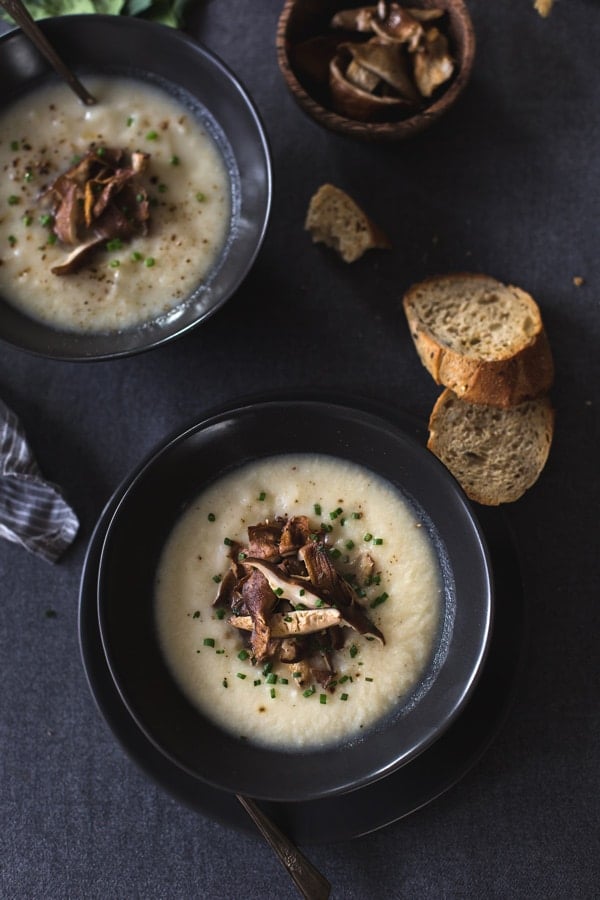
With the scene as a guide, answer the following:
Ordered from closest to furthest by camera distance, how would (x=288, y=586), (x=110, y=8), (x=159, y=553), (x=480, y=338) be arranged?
(x=288, y=586) → (x=159, y=553) → (x=480, y=338) → (x=110, y=8)

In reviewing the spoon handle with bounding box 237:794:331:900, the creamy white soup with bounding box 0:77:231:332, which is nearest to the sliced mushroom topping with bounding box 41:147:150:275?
the creamy white soup with bounding box 0:77:231:332

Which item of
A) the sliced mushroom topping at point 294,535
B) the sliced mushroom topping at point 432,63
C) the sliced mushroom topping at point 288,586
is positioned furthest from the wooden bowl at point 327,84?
the sliced mushroom topping at point 288,586

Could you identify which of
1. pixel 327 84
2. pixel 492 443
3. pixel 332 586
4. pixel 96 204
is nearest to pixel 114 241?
pixel 96 204

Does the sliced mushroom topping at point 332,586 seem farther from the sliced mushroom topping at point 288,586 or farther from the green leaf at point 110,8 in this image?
the green leaf at point 110,8

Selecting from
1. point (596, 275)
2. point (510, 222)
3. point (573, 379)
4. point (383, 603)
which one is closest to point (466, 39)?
point (510, 222)

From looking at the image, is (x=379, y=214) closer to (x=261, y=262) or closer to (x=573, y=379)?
(x=261, y=262)

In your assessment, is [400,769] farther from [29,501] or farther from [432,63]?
[432,63]

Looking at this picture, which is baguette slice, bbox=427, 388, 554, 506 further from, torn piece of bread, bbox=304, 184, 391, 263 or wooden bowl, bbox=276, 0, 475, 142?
wooden bowl, bbox=276, 0, 475, 142
